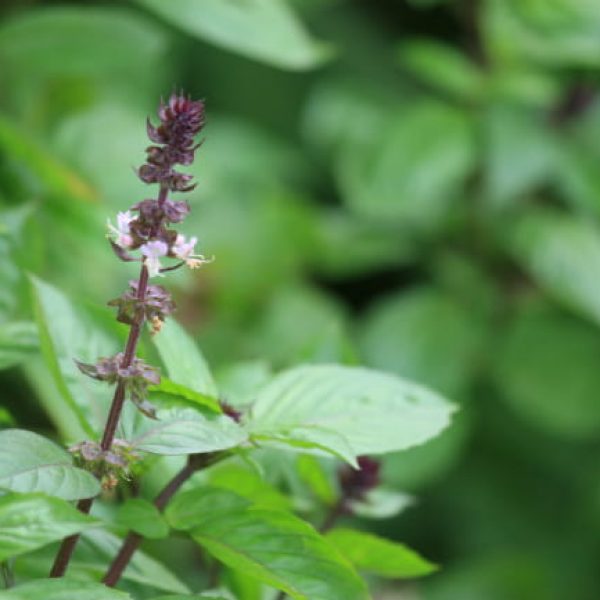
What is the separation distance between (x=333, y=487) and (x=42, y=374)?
10.6 inches

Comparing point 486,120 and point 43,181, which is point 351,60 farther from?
point 43,181

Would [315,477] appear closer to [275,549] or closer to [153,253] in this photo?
[275,549]

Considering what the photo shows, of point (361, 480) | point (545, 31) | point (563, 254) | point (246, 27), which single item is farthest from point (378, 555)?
point (563, 254)

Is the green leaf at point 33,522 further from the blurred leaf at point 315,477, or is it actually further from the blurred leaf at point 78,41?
the blurred leaf at point 78,41

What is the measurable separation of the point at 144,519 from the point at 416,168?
1220mm

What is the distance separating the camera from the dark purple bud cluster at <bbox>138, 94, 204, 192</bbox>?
556mm

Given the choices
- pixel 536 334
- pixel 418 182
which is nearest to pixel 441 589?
pixel 536 334

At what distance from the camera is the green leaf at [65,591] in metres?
0.54

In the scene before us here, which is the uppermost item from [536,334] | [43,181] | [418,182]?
[418,182]

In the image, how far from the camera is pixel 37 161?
1152 millimetres

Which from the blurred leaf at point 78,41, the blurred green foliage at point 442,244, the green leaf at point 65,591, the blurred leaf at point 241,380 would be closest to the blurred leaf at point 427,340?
the blurred green foliage at point 442,244

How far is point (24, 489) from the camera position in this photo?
0.56 metres

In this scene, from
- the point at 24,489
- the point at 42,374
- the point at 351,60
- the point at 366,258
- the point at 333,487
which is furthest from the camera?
the point at 351,60

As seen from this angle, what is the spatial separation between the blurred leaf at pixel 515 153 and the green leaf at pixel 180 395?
114 cm
